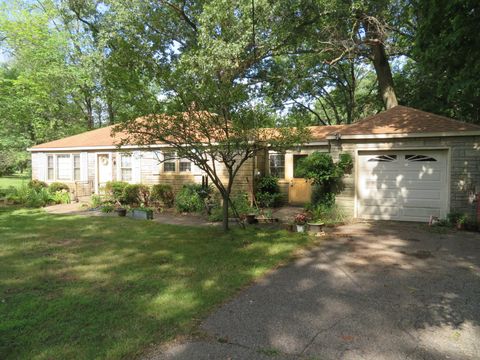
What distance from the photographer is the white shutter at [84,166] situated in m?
16.5

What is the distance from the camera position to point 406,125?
1018 cm

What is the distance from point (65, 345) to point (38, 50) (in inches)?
982

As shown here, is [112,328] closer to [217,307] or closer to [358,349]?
[217,307]

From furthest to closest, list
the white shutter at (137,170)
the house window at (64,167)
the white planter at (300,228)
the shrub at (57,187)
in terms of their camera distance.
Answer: the house window at (64,167) < the shrub at (57,187) < the white shutter at (137,170) < the white planter at (300,228)

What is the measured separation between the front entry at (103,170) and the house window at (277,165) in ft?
26.1

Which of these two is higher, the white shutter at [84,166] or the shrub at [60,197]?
the white shutter at [84,166]

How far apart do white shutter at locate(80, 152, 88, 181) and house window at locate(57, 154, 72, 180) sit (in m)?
0.78

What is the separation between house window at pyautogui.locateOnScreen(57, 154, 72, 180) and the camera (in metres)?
17.0

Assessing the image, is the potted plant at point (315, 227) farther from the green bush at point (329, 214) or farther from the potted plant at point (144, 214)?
the potted plant at point (144, 214)

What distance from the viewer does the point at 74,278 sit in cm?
518

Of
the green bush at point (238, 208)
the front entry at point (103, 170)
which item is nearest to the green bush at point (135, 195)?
the front entry at point (103, 170)

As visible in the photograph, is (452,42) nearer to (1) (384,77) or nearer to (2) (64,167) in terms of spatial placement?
(1) (384,77)

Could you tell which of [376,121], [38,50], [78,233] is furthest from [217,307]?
[38,50]

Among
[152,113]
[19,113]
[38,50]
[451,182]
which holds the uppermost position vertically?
[38,50]
